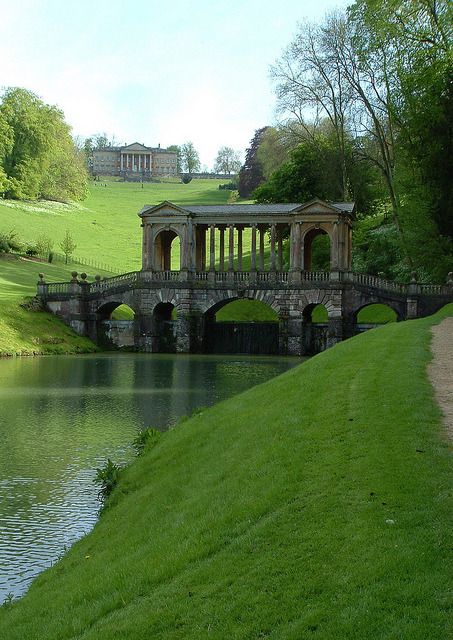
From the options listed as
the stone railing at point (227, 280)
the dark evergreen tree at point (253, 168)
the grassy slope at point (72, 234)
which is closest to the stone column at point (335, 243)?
the stone railing at point (227, 280)

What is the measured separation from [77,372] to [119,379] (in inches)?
180

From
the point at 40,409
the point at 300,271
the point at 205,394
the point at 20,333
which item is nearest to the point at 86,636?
the point at 40,409

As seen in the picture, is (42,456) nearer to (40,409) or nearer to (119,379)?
(40,409)

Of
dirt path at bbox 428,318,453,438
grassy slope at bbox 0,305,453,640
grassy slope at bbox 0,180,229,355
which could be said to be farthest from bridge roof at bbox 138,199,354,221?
grassy slope at bbox 0,305,453,640

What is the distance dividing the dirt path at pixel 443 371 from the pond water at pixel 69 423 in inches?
264

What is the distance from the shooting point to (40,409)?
2884 cm

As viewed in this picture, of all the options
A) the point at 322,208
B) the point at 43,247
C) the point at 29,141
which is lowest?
the point at 43,247

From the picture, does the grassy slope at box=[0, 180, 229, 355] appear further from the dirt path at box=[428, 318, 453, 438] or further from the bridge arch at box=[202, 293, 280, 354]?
the dirt path at box=[428, 318, 453, 438]

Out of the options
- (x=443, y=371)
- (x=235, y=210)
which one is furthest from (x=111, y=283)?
→ (x=443, y=371)

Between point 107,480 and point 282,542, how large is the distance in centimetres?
879

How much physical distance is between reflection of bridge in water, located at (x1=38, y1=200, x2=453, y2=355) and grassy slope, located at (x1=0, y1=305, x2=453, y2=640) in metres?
45.4

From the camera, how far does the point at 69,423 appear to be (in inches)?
1016

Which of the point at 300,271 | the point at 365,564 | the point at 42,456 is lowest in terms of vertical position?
the point at 42,456

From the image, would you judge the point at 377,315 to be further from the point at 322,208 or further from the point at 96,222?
the point at 96,222
